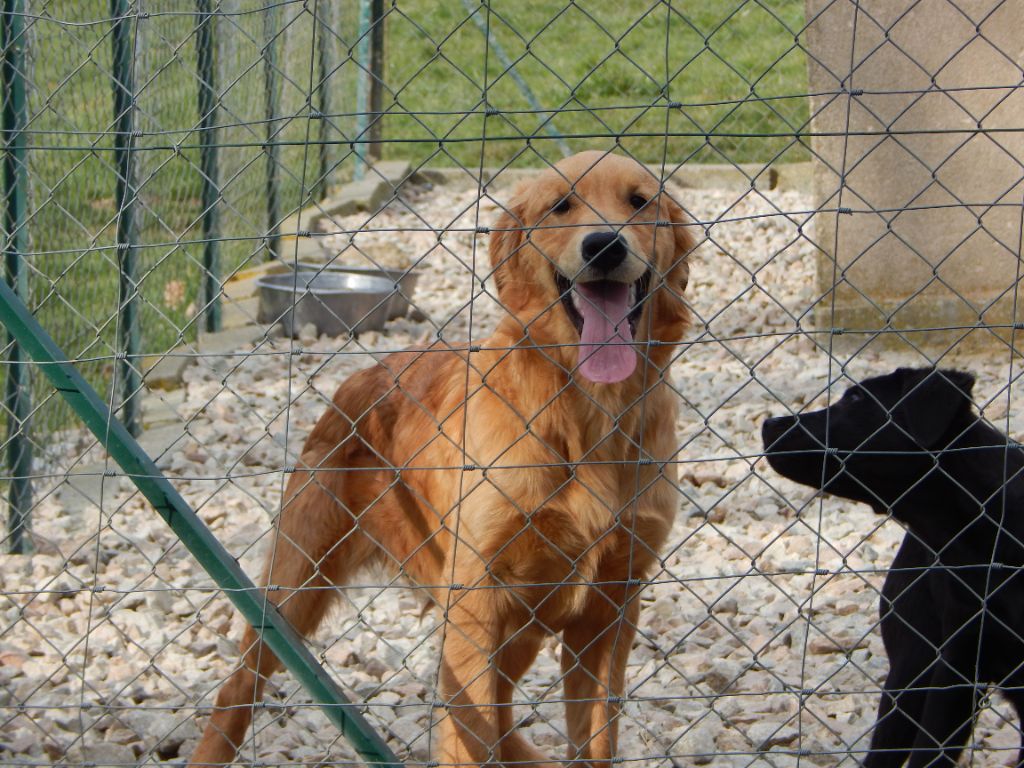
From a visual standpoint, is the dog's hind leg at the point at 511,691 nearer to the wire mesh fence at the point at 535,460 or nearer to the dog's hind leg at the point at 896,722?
the wire mesh fence at the point at 535,460

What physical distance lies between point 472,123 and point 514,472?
29.1 feet

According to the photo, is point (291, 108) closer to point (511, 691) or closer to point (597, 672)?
point (511, 691)

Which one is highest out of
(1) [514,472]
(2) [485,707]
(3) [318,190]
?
(1) [514,472]

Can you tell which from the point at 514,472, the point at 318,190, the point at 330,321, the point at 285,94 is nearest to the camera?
the point at 514,472

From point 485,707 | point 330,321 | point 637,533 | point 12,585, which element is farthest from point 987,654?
point 330,321

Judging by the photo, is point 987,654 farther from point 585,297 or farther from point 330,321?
point 330,321

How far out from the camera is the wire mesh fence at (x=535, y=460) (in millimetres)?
2740

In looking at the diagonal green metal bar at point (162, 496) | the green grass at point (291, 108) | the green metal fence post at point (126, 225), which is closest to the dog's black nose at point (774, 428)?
the green grass at point (291, 108)

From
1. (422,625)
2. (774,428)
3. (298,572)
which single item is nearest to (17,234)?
(298,572)

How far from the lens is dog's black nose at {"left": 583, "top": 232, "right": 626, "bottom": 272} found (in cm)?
277

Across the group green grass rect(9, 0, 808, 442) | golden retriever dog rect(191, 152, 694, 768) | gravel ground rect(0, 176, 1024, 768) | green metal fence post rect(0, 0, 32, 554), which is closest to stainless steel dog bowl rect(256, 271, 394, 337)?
green grass rect(9, 0, 808, 442)

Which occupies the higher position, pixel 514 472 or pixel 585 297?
pixel 585 297

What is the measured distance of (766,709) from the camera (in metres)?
3.47

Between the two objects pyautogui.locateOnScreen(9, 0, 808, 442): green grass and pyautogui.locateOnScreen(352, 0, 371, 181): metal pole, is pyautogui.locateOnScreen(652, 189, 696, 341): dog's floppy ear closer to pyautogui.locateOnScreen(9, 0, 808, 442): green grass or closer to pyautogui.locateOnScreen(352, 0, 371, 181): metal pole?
pyautogui.locateOnScreen(9, 0, 808, 442): green grass
